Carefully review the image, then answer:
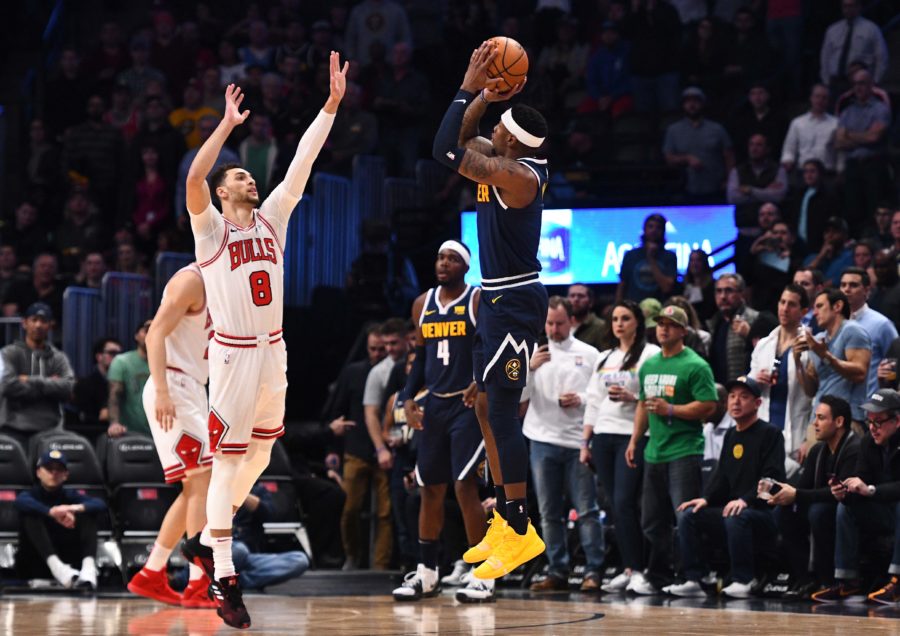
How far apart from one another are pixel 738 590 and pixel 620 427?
158cm

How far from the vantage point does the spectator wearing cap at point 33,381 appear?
44.0 ft

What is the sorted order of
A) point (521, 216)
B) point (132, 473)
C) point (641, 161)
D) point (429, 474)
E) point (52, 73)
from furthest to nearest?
point (52, 73) < point (641, 161) < point (132, 473) < point (429, 474) < point (521, 216)

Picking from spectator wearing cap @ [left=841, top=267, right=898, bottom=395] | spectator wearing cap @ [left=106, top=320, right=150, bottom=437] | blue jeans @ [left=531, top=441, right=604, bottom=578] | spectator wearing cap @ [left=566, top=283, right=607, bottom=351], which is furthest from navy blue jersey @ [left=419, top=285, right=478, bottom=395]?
spectator wearing cap @ [left=106, top=320, right=150, bottom=437]

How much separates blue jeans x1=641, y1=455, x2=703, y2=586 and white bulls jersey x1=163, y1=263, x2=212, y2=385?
365 cm

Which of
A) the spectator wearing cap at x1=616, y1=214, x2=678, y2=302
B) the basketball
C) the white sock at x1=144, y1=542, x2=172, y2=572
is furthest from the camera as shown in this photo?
the spectator wearing cap at x1=616, y1=214, x2=678, y2=302

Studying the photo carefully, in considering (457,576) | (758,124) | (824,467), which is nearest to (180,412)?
(457,576)

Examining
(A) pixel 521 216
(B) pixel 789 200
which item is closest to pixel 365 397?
(B) pixel 789 200

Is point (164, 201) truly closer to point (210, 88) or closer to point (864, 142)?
point (210, 88)

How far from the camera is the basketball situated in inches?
328

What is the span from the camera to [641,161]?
17.2 meters

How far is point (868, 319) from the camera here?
11672 millimetres

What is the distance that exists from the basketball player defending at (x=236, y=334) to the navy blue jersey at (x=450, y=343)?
1.83 meters

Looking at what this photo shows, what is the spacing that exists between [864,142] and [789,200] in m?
0.94

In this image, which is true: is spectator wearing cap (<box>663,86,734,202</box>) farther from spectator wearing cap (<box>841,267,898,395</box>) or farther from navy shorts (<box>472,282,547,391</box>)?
navy shorts (<box>472,282,547,391</box>)
